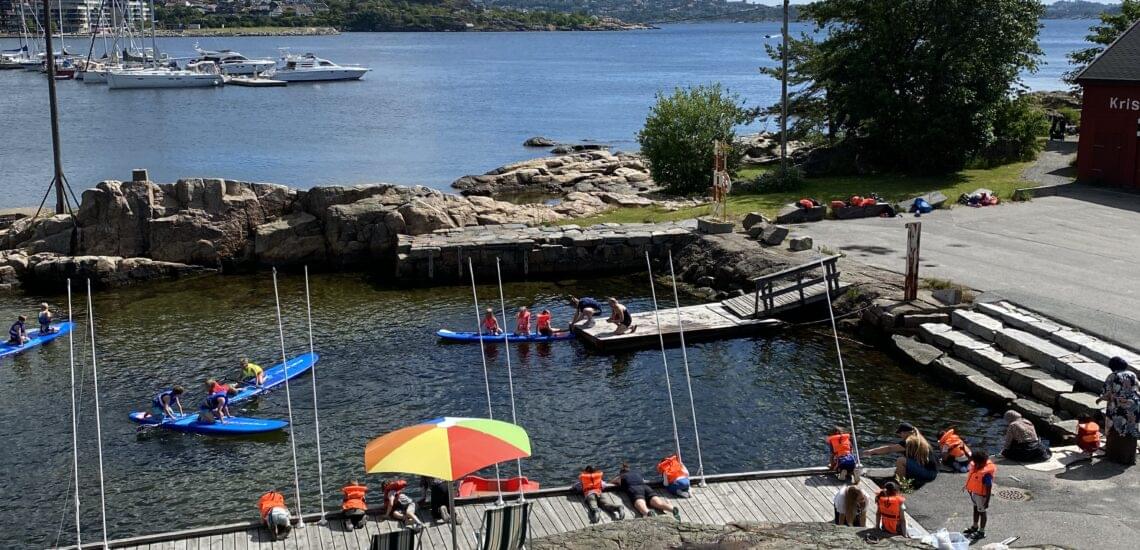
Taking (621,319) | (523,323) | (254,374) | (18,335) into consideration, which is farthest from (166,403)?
(621,319)

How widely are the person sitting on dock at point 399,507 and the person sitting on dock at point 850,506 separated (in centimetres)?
676

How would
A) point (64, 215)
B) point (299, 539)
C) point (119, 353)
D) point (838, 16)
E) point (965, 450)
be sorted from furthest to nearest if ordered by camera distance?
point (838, 16)
point (64, 215)
point (119, 353)
point (965, 450)
point (299, 539)

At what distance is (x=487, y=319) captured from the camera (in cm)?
3133

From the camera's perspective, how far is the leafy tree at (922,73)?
149 ft

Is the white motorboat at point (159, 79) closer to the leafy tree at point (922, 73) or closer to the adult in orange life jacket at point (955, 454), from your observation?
the leafy tree at point (922, 73)

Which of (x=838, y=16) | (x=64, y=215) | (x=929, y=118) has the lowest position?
(x=64, y=215)

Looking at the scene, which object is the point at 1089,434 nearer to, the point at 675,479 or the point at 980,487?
the point at 980,487

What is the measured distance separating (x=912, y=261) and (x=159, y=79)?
112 meters

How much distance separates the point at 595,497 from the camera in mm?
18562

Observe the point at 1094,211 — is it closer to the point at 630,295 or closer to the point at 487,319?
the point at 630,295

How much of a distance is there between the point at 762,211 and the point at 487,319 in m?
15.0

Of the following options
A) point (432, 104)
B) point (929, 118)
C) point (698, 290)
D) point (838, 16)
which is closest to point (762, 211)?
→ point (698, 290)

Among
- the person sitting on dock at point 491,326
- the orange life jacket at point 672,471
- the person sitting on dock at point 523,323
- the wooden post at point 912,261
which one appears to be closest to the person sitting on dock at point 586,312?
the person sitting on dock at point 523,323

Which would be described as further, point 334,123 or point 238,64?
point 238,64
